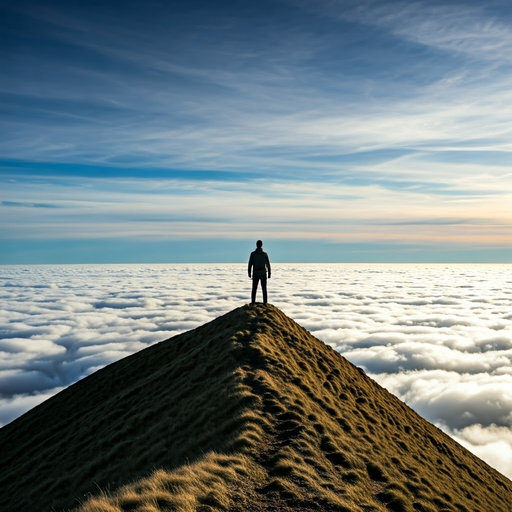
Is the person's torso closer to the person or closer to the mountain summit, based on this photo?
the person

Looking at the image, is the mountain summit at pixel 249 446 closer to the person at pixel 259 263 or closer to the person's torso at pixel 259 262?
the person at pixel 259 263

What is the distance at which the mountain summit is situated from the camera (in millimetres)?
10273

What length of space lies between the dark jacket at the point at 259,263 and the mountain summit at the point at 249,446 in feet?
11.1

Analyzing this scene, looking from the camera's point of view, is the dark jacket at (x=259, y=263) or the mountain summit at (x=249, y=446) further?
the dark jacket at (x=259, y=263)

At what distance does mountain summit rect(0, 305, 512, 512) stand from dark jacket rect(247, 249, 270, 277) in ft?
11.1

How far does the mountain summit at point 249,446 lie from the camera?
1027 cm

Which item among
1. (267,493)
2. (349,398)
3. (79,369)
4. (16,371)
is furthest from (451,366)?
(16,371)

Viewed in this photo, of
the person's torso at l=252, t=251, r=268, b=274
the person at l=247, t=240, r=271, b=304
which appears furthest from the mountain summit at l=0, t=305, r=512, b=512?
the person's torso at l=252, t=251, r=268, b=274

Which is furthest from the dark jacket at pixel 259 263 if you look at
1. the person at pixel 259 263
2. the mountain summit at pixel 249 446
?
the mountain summit at pixel 249 446

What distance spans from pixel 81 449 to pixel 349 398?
1428 centimetres

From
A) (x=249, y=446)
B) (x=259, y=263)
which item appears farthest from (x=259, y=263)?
(x=249, y=446)

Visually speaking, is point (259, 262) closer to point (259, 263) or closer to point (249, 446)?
point (259, 263)

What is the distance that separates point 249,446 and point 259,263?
49.3ft

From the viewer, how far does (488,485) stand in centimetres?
2252
